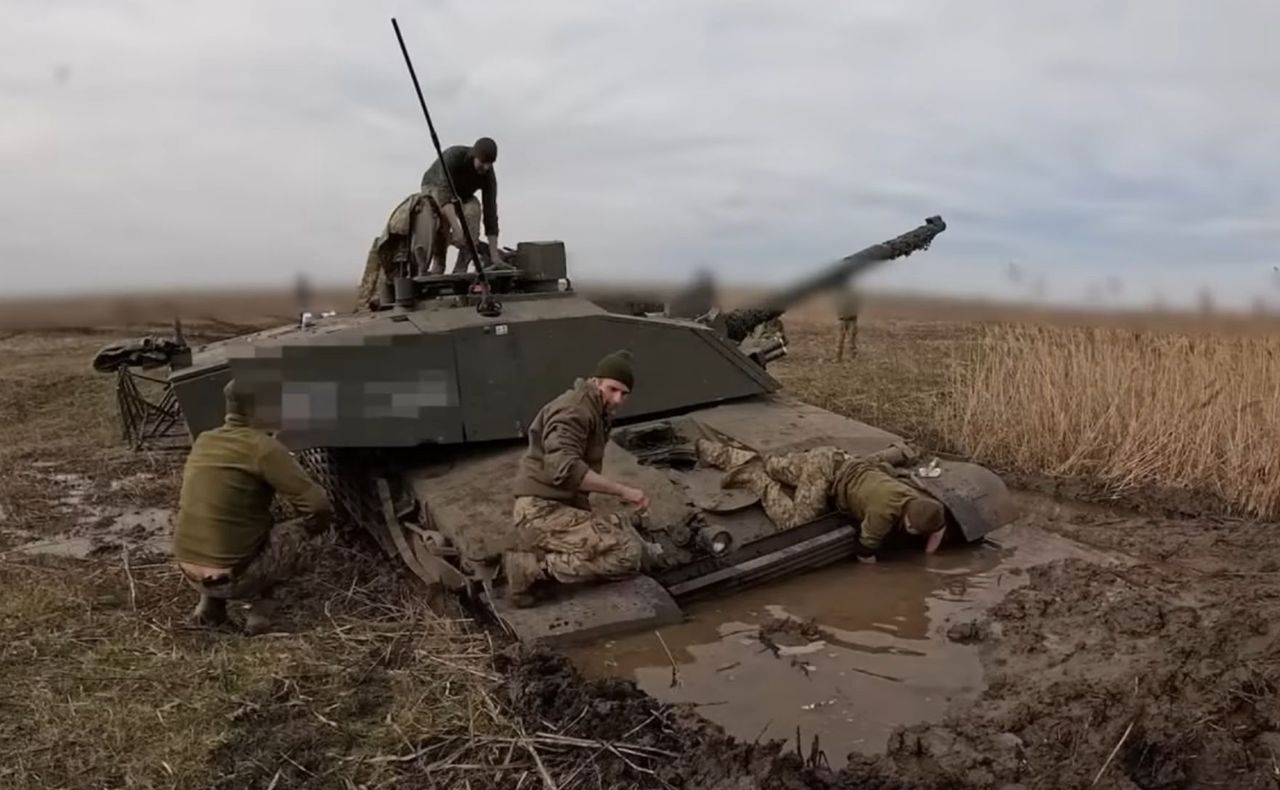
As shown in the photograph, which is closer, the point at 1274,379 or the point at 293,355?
the point at 293,355

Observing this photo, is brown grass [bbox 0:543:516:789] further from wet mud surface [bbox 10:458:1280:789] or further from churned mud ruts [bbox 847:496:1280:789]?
churned mud ruts [bbox 847:496:1280:789]

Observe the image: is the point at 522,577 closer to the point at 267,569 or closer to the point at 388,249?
the point at 267,569

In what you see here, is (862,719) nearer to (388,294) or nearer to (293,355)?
(293,355)

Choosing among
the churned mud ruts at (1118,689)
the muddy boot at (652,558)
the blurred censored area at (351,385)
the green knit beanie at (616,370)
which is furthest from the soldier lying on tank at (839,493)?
the blurred censored area at (351,385)

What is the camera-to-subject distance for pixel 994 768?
13.6 feet

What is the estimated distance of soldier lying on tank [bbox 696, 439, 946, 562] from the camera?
21.8 ft

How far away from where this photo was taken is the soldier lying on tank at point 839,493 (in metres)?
6.65

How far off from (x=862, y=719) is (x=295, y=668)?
2.47m

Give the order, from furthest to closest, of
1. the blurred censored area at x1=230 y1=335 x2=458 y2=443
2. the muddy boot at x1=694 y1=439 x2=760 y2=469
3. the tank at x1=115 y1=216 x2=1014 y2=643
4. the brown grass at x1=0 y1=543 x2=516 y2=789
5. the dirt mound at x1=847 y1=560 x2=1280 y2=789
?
1. the muddy boot at x1=694 y1=439 x2=760 y2=469
2. the blurred censored area at x1=230 y1=335 x2=458 y2=443
3. the tank at x1=115 y1=216 x2=1014 y2=643
4. the brown grass at x1=0 y1=543 x2=516 y2=789
5. the dirt mound at x1=847 y1=560 x2=1280 y2=789

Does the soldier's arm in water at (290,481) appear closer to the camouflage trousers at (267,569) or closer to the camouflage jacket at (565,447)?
the camouflage trousers at (267,569)

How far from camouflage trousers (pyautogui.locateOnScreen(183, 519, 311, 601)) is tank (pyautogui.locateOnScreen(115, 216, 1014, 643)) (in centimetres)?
50

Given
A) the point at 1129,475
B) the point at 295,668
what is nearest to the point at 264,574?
the point at 295,668

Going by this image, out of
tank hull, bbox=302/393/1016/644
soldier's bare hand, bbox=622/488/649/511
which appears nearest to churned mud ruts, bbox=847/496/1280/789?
tank hull, bbox=302/393/1016/644

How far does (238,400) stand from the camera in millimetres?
5977
